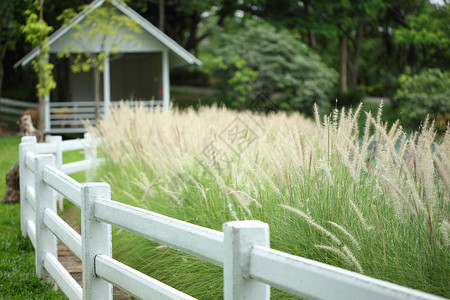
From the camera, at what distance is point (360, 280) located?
1.48 m

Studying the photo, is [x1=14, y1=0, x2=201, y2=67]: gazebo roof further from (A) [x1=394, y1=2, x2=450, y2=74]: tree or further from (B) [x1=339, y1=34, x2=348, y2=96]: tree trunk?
(B) [x1=339, y1=34, x2=348, y2=96]: tree trunk

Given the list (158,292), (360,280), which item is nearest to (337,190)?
(158,292)

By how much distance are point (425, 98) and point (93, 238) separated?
1844 cm

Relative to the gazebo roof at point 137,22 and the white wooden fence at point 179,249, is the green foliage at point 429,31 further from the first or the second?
the white wooden fence at point 179,249

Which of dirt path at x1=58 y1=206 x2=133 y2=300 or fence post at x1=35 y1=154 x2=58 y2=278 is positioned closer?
dirt path at x1=58 y1=206 x2=133 y2=300

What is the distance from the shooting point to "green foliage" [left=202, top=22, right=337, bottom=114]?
77.0ft

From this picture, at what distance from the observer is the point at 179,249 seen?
7.48 feet

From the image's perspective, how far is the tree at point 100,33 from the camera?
18.3 meters

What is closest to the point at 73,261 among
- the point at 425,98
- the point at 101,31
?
the point at 101,31

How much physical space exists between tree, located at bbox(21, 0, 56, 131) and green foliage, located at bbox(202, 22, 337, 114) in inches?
304

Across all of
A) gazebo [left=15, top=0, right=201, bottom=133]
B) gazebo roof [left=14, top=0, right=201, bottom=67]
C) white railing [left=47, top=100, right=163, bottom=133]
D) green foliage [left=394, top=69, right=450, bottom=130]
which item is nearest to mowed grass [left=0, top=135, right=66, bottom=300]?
gazebo [left=15, top=0, right=201, bottom=133]

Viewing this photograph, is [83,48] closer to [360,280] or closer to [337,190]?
[337,190]

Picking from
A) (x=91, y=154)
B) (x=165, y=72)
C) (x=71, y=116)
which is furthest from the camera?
(x=165, y=72)

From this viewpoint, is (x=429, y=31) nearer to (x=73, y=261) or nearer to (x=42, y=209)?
(x=73, y=261)
